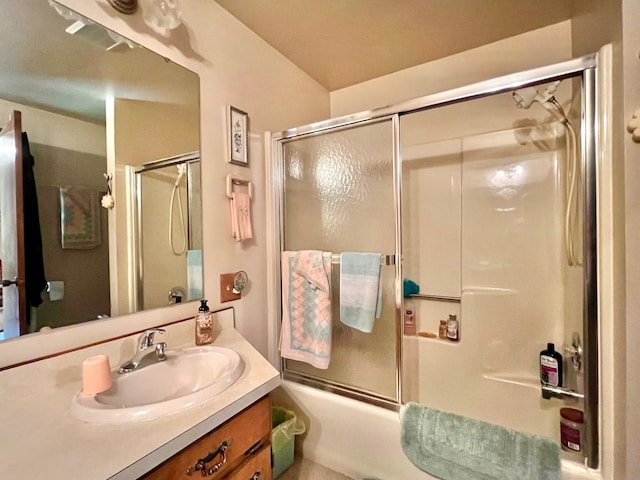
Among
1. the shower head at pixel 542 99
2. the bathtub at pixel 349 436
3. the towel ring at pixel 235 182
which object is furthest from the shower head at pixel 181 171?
the shower head at pixel 542 99

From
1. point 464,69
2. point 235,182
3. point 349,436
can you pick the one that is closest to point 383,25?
point 464,69

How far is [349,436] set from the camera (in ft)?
4.68

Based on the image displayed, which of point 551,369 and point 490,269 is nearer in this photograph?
point 551,369

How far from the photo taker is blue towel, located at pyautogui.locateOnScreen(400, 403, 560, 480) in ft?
2.95

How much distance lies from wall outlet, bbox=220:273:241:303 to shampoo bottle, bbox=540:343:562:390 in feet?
5.67

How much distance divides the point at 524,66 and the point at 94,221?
235 centimetres

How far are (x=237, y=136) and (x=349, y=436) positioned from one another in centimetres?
162

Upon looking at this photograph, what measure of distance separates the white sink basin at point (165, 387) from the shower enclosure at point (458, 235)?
611 mm

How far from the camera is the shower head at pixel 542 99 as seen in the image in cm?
128

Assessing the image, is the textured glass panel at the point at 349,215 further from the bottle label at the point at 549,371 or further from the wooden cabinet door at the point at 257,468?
the bottle label at the point at 549,371

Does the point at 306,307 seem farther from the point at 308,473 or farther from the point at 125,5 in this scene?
the point at 125,5

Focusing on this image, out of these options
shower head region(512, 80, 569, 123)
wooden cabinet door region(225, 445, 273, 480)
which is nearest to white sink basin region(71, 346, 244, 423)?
wooden cabinet door region(225, 445, 273, 480)

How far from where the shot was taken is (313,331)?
1.50 metres

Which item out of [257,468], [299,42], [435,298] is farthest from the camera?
[435,298]
